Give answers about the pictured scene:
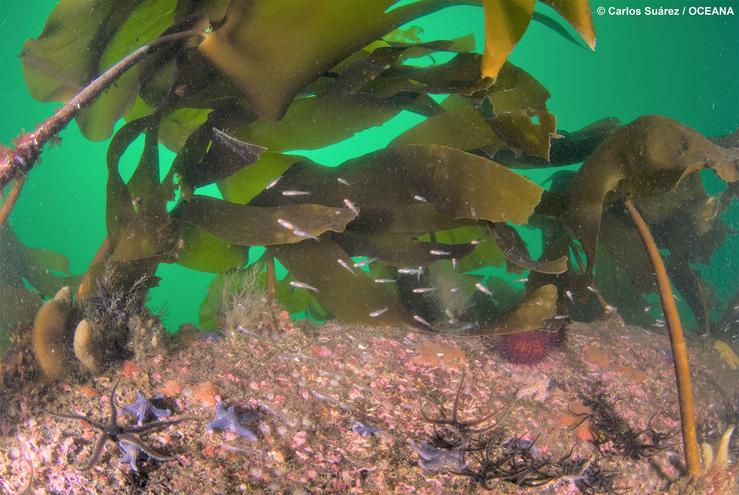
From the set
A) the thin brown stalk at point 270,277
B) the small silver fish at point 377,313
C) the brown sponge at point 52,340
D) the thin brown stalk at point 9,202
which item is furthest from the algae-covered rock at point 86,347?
the small silver fish at point 377,313

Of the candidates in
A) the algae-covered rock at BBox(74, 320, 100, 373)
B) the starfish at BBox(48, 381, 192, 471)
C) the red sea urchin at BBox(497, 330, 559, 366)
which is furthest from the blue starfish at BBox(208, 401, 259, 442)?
the red sea urchin at BBox(497, 330, 559, 366)

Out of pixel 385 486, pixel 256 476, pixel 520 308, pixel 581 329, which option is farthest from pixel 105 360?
pixel 581 329

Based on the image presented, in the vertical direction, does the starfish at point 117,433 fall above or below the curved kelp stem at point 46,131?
below

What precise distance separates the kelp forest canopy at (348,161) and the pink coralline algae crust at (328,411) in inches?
11.9

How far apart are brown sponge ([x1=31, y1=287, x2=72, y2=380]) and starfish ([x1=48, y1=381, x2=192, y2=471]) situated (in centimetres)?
33

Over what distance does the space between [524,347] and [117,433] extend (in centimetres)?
219

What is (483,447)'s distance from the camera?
167cm

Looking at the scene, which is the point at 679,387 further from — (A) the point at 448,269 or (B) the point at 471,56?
(B) the point at 471,56

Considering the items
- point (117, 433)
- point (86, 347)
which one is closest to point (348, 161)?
point (86, 347)

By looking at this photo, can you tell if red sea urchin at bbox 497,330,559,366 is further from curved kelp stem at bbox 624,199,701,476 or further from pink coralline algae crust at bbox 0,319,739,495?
curved kelp stem at bbox 624,199,701,476

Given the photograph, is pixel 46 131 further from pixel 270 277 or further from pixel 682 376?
pixel 682 376

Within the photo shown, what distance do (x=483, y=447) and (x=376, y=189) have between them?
145 centimetres

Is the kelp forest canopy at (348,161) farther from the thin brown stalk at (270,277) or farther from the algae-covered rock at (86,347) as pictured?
the algae-covered rock at (86,347)

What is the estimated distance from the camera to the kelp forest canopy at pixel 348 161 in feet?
5.71
